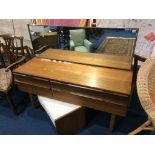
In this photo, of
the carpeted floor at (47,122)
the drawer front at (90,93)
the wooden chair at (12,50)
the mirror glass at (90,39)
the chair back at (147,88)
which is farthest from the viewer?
the wooden chair at (12,50)

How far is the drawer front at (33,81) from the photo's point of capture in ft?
5.14

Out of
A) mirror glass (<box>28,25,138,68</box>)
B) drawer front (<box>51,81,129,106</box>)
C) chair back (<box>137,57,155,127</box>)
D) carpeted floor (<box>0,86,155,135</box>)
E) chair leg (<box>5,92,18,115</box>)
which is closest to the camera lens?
chair back (<box>137,57,155,127</box>)

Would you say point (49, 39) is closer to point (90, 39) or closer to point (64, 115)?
point (90, 39)

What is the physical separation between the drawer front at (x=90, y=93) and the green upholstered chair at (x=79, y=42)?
575 millimetres

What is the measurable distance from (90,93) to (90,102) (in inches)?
4.1

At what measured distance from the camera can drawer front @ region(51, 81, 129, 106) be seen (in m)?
1.28

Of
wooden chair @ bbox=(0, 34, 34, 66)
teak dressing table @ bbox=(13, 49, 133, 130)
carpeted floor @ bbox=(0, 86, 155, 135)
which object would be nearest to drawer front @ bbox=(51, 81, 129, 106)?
teak dressing table @ bbox=(13, 49, 133, 130)

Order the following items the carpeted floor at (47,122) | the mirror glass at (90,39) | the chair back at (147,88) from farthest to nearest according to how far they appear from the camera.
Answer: the carpeted floor at (47,122), the mirror glass at (90,39), the chair back at (147,88)

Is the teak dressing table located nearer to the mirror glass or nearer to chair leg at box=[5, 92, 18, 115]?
the mirror glass

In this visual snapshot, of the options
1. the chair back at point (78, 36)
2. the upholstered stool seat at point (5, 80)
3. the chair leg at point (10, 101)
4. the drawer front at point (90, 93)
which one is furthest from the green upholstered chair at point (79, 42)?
the chair leg at point (10, 101)

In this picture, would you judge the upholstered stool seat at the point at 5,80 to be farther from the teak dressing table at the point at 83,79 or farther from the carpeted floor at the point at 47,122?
the carpeted floor at the point at 47,122

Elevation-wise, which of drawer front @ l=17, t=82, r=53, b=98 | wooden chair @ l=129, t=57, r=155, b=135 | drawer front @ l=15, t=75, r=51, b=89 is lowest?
drawer front @ l=17, t=82, r=53, b=98

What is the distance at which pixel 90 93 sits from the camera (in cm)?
138
